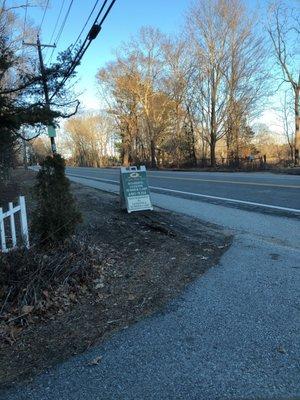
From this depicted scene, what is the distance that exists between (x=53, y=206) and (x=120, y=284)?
6.20ft

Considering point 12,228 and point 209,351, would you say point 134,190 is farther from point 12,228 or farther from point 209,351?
point 209,351

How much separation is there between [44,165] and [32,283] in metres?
2.67

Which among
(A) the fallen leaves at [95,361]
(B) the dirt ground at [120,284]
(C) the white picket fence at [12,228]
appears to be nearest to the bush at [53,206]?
(C) the white picket fence at [12,228]

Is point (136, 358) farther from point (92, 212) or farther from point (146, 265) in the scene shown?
point (92, 212)

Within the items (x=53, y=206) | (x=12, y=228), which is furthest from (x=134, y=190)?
(x=12, y=228)

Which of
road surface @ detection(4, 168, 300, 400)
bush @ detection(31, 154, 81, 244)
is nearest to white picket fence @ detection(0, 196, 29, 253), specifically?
bush @ detection(31, 154, 81, 244)

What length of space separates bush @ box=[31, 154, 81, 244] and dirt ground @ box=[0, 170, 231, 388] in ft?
2.37

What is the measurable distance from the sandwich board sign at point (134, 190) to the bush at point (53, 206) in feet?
13.1

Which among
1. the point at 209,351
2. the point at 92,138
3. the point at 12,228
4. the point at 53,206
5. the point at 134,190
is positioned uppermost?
the point at 92,138

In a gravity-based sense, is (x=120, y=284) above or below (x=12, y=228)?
below

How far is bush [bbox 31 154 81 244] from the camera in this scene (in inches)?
263

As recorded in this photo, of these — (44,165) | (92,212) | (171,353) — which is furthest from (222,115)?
(171,353)

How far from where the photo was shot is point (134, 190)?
1119 cm

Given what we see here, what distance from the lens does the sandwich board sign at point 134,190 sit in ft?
36.3
